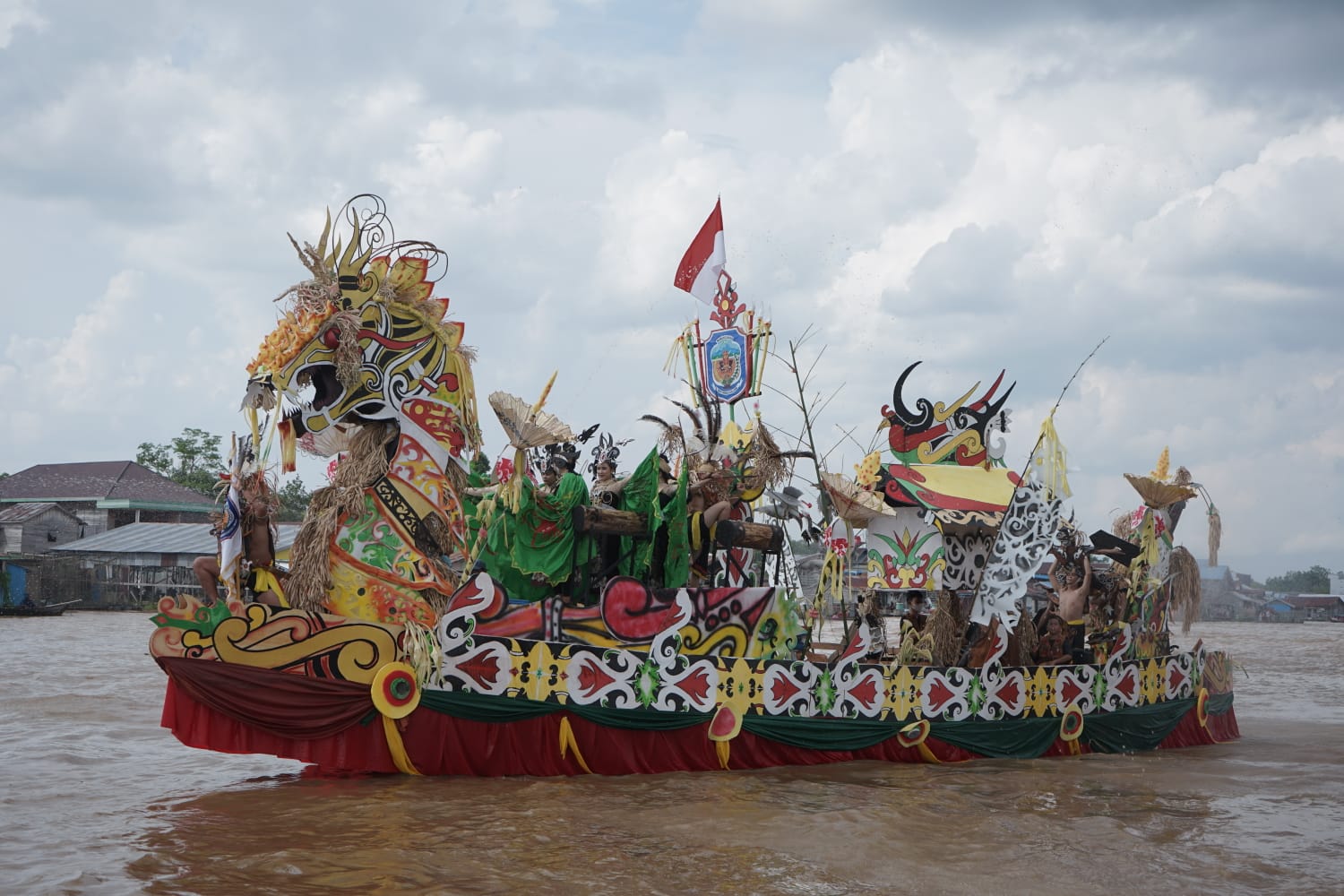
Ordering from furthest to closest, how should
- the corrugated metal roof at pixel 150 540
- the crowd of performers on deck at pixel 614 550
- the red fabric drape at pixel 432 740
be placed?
1. the corrugated metal roof at pixel 150 540
2. the crowd of performers on deck at pixel 614 550
3. the red fabric drape at pixel 432 740

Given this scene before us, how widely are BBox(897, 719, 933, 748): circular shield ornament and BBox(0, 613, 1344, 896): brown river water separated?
29 centimetres

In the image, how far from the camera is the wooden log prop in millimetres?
9477

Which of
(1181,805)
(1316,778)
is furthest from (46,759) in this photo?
(1316,778)

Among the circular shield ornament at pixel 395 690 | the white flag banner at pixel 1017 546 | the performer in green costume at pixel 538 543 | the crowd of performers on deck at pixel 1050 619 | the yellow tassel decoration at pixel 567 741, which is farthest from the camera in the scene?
the crowd of performers on deck at pixel 1050 619

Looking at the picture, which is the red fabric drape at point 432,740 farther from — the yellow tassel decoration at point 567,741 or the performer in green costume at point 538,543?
the performer in green costume at point 538,543

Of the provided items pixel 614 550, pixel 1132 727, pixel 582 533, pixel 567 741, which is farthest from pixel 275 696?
pixel 1132 727

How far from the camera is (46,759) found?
34.9ft

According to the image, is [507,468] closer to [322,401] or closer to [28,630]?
[322,401]

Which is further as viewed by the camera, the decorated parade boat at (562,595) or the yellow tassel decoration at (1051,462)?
the yellow tassel decoration at (1051,462)

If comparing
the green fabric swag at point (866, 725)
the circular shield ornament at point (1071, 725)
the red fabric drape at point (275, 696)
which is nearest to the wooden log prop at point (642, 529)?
the green fabric swag at point (866, 725)

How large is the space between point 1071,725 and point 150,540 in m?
40.5

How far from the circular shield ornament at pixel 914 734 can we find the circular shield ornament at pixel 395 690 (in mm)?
4367

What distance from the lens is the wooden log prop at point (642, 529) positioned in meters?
9.48

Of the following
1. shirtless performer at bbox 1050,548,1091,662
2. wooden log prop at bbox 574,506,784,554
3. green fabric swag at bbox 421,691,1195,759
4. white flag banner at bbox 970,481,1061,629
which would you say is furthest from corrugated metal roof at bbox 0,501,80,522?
white flag banner at bbox 970,481,1061,629
